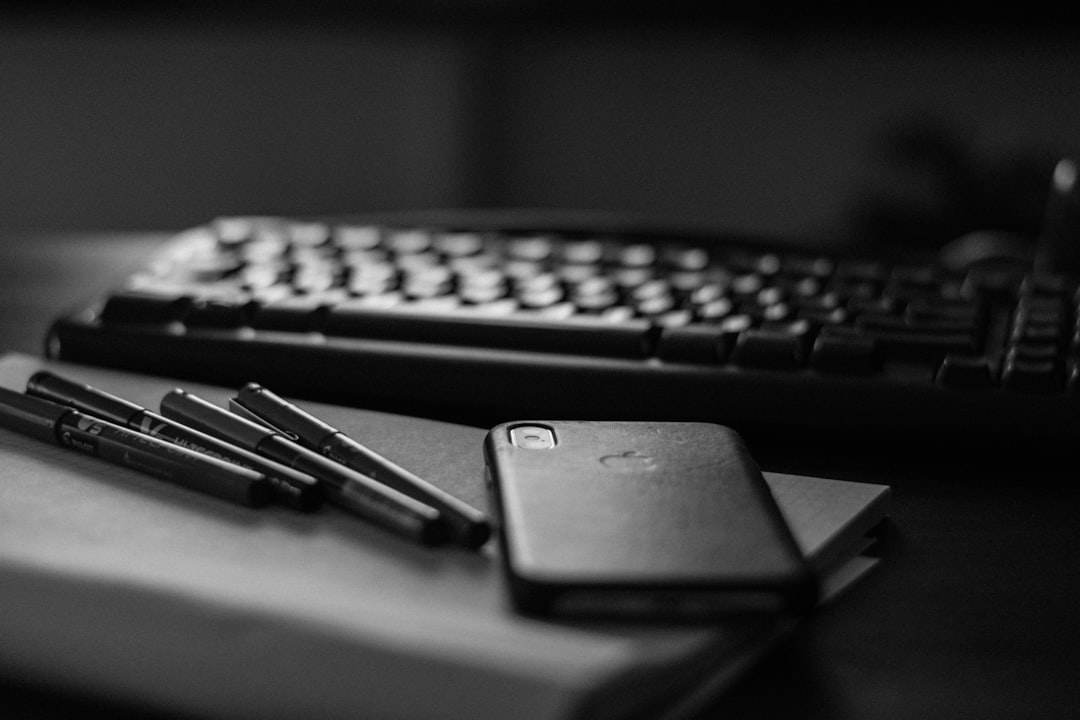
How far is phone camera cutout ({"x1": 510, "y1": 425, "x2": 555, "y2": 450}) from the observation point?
35cm

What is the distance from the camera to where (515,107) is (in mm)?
1864

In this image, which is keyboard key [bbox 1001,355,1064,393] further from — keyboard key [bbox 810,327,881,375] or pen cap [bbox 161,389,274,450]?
pen cap [bbox 161,389,274,450]

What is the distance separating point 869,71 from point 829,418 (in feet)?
4.46

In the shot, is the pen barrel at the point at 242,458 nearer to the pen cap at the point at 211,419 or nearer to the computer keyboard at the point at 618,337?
the pen cap at the point at 211,419

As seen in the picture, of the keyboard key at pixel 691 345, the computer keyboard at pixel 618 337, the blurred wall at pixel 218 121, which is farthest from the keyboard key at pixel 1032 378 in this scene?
the blurred wall at pixel 218 121

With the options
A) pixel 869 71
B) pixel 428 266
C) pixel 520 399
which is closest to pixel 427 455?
pixel 520 399

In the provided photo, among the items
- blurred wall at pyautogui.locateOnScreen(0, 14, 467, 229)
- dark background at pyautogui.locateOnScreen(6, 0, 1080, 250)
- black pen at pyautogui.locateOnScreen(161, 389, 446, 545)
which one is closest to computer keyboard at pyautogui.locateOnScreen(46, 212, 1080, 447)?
black pen at pyautogui.locateOnScreen(161, 389, 446, 545)

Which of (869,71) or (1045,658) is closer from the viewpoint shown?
(1045,658)

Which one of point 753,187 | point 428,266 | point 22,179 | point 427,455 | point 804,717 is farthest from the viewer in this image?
point 753,187

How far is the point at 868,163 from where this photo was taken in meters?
1.71

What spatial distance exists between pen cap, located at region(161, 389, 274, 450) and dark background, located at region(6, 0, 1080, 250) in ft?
3.93

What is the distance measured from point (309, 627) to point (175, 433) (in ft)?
0.46

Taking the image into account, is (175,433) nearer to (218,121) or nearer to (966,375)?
(966,375)

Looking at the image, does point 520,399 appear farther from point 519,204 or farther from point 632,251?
point 519,204
